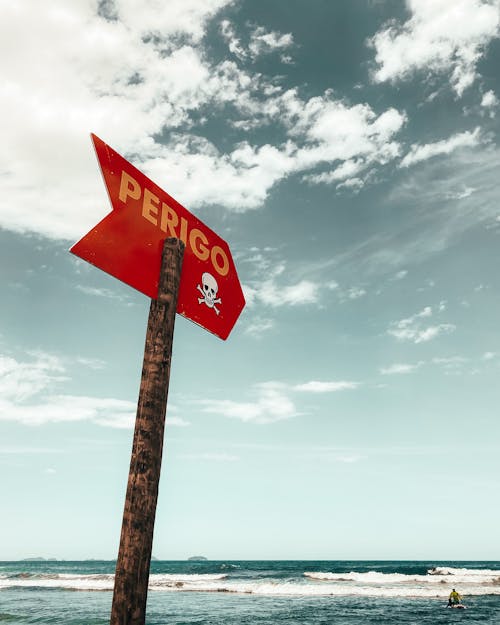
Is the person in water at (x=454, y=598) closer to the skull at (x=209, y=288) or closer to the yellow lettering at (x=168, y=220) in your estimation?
the skull at (x=209, y=288)

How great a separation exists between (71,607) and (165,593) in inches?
407

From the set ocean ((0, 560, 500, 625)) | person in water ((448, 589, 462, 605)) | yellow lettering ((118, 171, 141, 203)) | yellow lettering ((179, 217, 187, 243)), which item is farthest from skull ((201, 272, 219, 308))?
person in water ((448, 589, 462, 605))

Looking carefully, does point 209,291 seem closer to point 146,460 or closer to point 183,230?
point 183,230

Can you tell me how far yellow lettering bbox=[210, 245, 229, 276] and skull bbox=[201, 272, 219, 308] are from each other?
0.46ft

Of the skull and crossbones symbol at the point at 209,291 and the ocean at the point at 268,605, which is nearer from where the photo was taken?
the skull and crossbones symbol at the point at 209,291

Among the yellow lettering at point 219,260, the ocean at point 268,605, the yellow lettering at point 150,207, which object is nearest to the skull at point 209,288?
the yellow lettering at point 219,260

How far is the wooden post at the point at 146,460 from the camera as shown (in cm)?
276

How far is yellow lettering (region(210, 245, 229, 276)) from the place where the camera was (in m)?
4.16

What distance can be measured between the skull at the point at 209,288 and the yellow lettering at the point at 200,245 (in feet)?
0.57

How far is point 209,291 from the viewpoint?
399cm

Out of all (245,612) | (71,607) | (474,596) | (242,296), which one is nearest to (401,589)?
(474,596)

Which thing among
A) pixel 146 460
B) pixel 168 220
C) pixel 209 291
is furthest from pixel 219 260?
pixel 146 460

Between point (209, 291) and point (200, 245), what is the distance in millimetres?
420

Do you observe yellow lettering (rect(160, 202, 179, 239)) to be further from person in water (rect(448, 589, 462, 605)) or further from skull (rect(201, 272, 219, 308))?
person in water (rect(448, 589, 462, 605))
